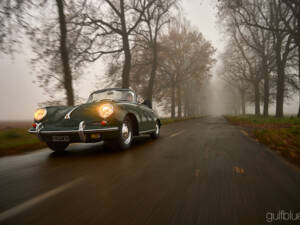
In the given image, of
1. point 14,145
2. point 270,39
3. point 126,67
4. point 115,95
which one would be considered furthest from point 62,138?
point 270,39

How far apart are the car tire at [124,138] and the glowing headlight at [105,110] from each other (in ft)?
1.34

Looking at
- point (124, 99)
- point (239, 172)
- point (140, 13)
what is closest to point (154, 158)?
point (239, 172)

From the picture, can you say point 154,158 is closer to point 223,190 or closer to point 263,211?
point 223,190

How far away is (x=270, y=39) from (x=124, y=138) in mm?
20206

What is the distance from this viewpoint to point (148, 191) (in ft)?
6.05

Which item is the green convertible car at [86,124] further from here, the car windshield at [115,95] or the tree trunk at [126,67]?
the tree trunk at [126,67]

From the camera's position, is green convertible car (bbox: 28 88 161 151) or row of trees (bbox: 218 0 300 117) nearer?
green convertible car (bbox: 28 88 161 151)

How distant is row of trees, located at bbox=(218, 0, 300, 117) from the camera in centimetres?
1261

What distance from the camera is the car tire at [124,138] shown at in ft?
12.8

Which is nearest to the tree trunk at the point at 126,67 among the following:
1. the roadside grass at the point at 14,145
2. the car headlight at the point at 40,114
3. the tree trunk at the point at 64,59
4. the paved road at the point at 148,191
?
the tree trunk at the point at 64,59

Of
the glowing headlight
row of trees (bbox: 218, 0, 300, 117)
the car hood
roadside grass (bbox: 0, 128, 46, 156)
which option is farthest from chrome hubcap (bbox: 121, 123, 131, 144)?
row of trees (bbox: 218, 0, 300, 117)

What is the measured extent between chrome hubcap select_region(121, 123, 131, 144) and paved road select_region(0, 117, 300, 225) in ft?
3.51

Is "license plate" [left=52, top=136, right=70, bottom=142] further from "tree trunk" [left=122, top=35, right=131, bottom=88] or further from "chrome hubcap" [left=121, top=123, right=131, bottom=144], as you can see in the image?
"tree trunk" [left=122, top=35, right=131, bottom=88]

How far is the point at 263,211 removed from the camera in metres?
1.44
